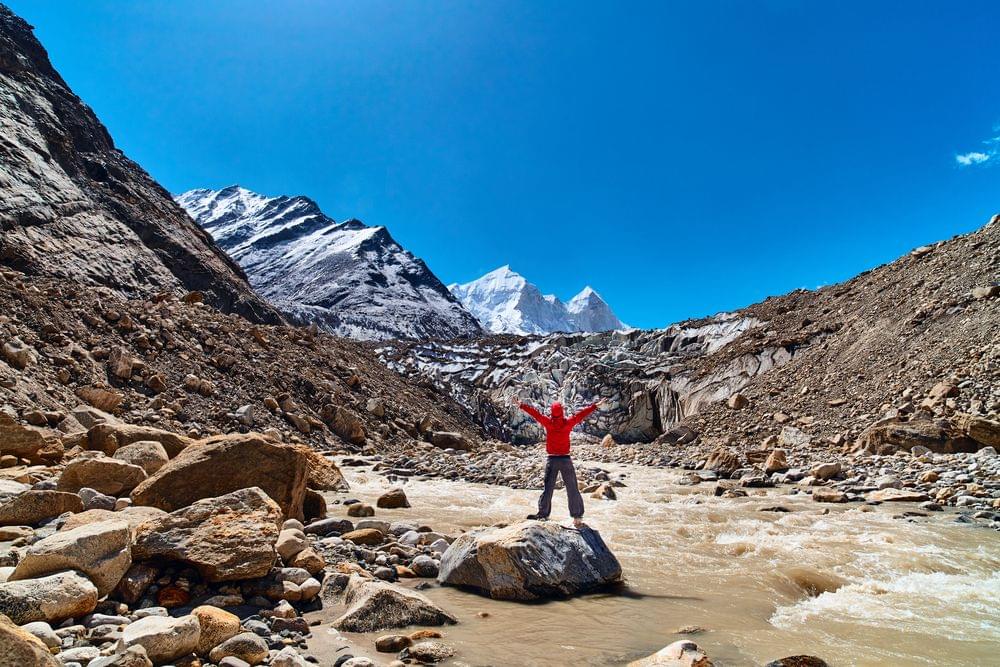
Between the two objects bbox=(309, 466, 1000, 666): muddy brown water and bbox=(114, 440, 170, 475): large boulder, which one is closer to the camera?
bbox=(309, 466, 1000, 666): muddy brown water

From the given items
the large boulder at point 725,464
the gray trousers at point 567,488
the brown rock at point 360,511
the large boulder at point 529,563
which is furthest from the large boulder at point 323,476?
the large boulder at point 725,464

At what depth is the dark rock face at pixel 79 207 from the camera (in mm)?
21594

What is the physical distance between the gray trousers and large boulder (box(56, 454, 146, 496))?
18.1ft

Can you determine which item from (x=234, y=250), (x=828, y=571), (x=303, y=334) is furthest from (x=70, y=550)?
(x=234, y=250)

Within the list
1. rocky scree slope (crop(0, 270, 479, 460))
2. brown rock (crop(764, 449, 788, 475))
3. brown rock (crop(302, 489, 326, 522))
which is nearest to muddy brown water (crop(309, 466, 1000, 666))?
brown rock (crop(302, 489, 326, 522))

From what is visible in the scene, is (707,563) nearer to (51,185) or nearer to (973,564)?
(973,564)

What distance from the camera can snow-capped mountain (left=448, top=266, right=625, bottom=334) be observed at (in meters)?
160

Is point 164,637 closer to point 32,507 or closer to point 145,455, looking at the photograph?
point 32,507

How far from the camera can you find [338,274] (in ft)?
286

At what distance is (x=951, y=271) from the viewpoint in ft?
68.3

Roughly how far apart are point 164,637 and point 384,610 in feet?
5.15

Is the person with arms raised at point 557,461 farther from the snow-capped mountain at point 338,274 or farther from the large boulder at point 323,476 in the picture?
the snow-capped mountain at point 338,274

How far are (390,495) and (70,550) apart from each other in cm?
680

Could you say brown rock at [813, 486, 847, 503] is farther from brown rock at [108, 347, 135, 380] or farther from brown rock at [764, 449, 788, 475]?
brown rock at [108, 347, 135, 380]
